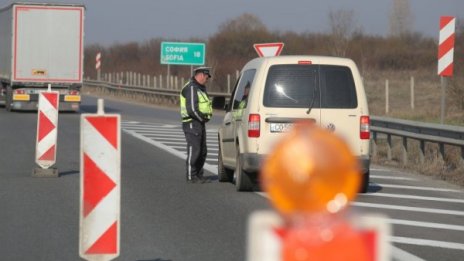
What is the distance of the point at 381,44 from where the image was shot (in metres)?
74.8

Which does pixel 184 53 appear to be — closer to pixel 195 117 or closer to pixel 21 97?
pixel 21 97

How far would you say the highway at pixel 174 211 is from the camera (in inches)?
328

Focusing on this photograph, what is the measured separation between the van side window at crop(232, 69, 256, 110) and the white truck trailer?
1996cm

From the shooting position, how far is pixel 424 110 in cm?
3038

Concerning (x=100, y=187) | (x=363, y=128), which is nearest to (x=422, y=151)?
(x=363, y=128)

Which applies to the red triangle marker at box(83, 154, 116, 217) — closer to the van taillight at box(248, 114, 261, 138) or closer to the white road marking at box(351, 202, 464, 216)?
the white road marking at box(351, 202, 464, 216)

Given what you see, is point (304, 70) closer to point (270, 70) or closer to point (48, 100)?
point (270, 70)

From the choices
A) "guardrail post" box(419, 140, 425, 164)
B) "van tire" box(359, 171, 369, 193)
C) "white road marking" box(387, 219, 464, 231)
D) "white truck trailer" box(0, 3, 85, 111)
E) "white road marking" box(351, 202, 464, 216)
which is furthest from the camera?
"white truck trailer" box(0, 3, 85, 111)

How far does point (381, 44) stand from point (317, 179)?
243ft

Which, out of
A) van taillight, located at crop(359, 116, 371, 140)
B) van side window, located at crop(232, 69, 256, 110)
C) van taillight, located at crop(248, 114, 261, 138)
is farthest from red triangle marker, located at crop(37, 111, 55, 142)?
van taillight, located at crop(359, 116, 371, 140)

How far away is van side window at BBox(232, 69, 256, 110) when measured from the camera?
12688mm

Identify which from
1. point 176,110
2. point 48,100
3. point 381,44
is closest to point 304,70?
point 48,100

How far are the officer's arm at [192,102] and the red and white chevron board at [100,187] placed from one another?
7.24 metres

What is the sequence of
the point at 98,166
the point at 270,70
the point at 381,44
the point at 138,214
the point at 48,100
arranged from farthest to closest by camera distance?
the point at 381,44 → the point at 48,100 → the point at 270,70 → the point at 138,214 → the point at 98,166
